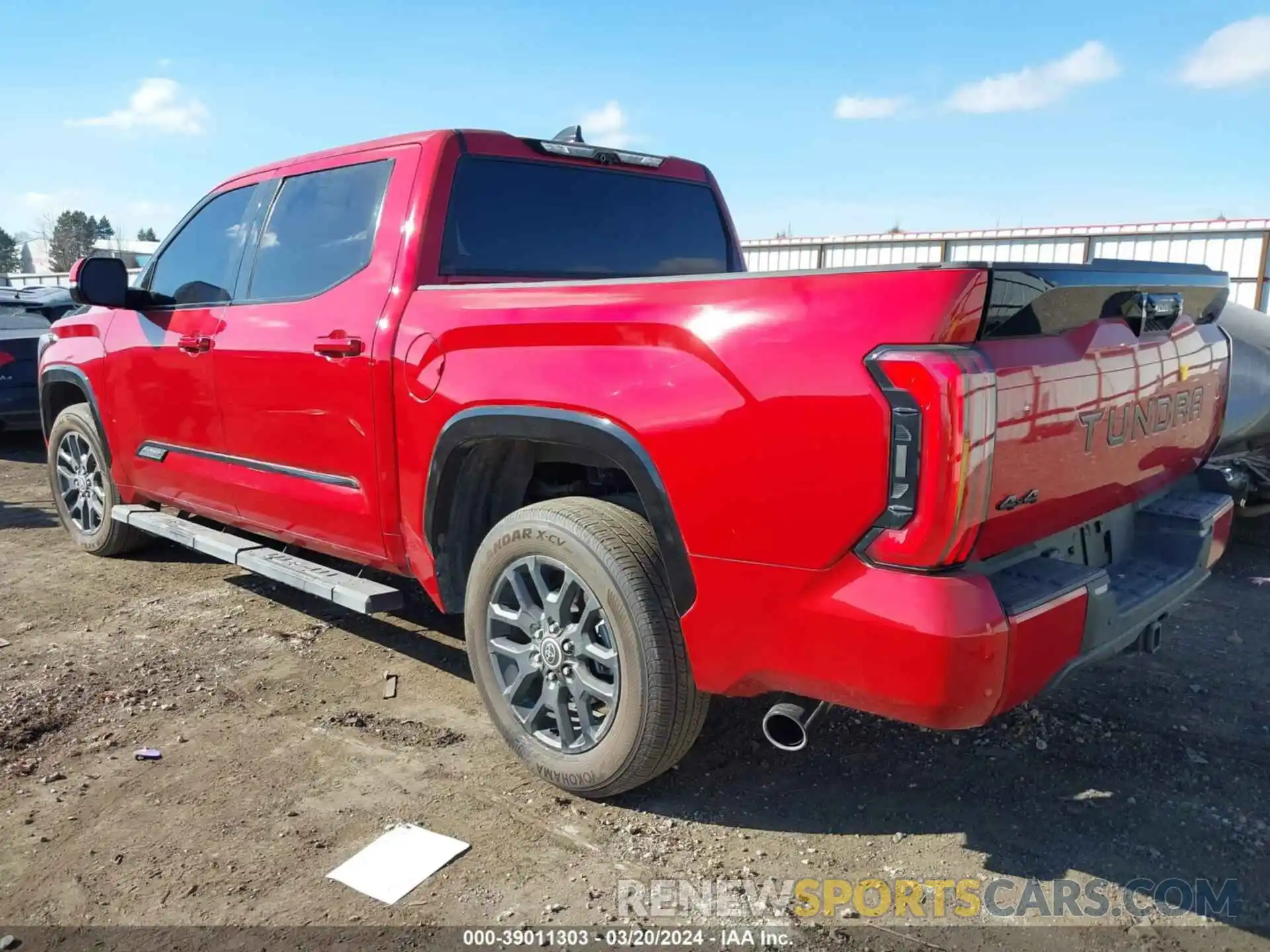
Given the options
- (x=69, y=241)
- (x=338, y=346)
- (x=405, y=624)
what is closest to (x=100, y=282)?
(x=338, y=346)

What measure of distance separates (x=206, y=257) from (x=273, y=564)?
160 cm

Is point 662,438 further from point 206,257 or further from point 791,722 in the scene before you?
point 206,257

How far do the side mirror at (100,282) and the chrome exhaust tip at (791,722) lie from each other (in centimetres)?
377

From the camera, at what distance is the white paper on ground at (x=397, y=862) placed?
2.61 metres

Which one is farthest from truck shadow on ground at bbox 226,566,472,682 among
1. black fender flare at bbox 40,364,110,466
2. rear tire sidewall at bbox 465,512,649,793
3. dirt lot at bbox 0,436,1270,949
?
black fender flare at bbox 40,364,110,466

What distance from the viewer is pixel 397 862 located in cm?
273

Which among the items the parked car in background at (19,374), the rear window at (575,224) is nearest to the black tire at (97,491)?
the rear window at (575,224)

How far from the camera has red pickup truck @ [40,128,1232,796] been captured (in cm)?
220

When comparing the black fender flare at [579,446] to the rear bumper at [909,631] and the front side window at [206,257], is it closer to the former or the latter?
the rear bumper at [909,631]

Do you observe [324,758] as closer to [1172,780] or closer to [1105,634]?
[1105,634]

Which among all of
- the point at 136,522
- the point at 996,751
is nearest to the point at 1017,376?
the point at 996,751

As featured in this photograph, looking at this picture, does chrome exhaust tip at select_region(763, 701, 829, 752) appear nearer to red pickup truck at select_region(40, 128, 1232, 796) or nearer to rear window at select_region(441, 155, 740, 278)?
red pickup truck at select_region(40, 128, 1232, 796)

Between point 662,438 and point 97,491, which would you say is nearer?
point 662,438

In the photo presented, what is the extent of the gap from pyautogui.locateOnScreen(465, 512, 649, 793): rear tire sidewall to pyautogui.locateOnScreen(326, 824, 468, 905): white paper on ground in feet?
1.31
